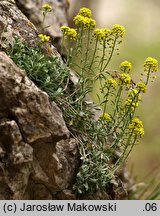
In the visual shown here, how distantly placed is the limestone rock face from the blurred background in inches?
259

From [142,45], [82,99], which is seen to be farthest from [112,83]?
[142,45]

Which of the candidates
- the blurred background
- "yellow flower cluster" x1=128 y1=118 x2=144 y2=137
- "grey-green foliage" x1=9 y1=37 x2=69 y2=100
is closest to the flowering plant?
"yellow flower cluster" x1=128 y1=118 x2=144 y2=137

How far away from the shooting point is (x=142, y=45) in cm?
1312

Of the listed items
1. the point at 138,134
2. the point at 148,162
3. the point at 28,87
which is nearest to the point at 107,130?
the point at 138,134

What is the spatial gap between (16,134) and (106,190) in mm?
939

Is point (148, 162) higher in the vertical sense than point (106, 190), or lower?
higher

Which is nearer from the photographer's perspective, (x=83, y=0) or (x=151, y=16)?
(x=83, y=0)

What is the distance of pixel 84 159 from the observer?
10.9 feet

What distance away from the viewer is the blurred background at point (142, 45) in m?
10.7

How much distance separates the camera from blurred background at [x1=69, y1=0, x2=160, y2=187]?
35.0 feet

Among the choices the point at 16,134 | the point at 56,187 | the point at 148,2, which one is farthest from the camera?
the point at 148,2

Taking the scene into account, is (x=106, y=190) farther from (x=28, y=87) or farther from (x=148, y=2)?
(x=148, y=2)

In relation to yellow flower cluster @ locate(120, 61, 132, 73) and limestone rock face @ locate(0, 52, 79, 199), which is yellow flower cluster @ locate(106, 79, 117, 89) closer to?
yellow flower cluster @ locate(120, 61, 132, 73)

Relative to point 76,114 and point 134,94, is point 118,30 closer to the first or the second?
point 134,94
